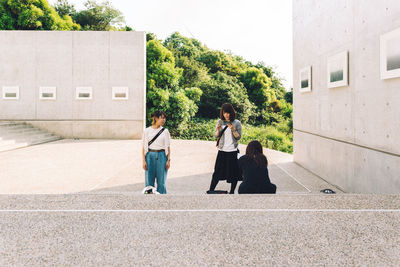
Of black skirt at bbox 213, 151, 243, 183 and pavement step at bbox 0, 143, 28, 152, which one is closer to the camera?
black skirt at bbox 213, 151, 243, 183

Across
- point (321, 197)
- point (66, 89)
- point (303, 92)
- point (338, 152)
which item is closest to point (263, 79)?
point (66, 89)

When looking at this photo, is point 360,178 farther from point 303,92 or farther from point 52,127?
point 52,127

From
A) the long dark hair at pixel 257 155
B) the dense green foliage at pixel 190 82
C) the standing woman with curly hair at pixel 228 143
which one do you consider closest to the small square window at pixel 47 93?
the dense green foliage at pixel 190 82

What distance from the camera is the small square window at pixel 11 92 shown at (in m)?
17.2

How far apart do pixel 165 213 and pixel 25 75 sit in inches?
633

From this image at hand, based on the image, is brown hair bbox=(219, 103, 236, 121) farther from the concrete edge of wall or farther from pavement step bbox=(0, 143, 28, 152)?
the concrete edge of wall

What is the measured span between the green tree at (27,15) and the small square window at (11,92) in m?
17.3

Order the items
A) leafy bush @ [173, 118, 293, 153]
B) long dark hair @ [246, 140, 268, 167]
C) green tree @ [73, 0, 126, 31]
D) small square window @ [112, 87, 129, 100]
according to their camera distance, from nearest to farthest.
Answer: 1. long dark hair @ [246, 140, 268, 167]
2. small square window @ [112, 87, 129, 100]
3. leafy bush @ [173, 118, 293, 153]
4. green tree @ [73, 0, 126, 31]

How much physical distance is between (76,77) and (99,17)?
3046cm

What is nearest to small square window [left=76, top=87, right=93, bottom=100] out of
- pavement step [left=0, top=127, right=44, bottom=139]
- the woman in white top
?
pavement step [left=0, top=127, right=44, bottom=139]

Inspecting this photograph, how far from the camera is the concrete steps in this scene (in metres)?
13.5

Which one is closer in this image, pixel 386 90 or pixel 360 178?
pixel 386 90

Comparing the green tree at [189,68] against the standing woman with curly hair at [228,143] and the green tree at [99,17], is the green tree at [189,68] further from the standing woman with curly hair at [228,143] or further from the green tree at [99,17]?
the standing woman with curly hair at [228,143]

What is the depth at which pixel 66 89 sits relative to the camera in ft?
56.6
